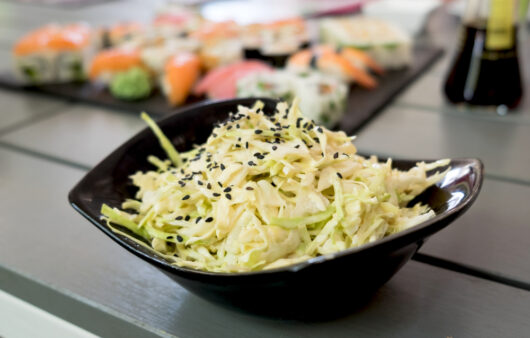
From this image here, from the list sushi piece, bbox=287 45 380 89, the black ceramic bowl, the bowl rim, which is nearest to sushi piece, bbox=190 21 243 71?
sushi piece, bbox=287 45 380 89

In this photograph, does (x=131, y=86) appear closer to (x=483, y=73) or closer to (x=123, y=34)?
(x=123, y=34)

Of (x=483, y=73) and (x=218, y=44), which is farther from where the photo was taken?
(x=218, y=44)

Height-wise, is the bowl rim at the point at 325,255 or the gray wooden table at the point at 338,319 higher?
the bowl rim at the point at 325,255

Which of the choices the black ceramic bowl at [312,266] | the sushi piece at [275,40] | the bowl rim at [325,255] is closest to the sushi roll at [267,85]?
the sushi piece at [275,40]

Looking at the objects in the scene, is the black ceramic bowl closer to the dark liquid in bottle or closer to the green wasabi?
the dark liquid in bottle

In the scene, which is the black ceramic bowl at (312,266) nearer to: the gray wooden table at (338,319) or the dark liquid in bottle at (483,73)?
the gray wooden table at (338,319)

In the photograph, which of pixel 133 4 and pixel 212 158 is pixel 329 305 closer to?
pixel 212 158

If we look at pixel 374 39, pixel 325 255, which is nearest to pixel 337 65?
pixel 374 39
